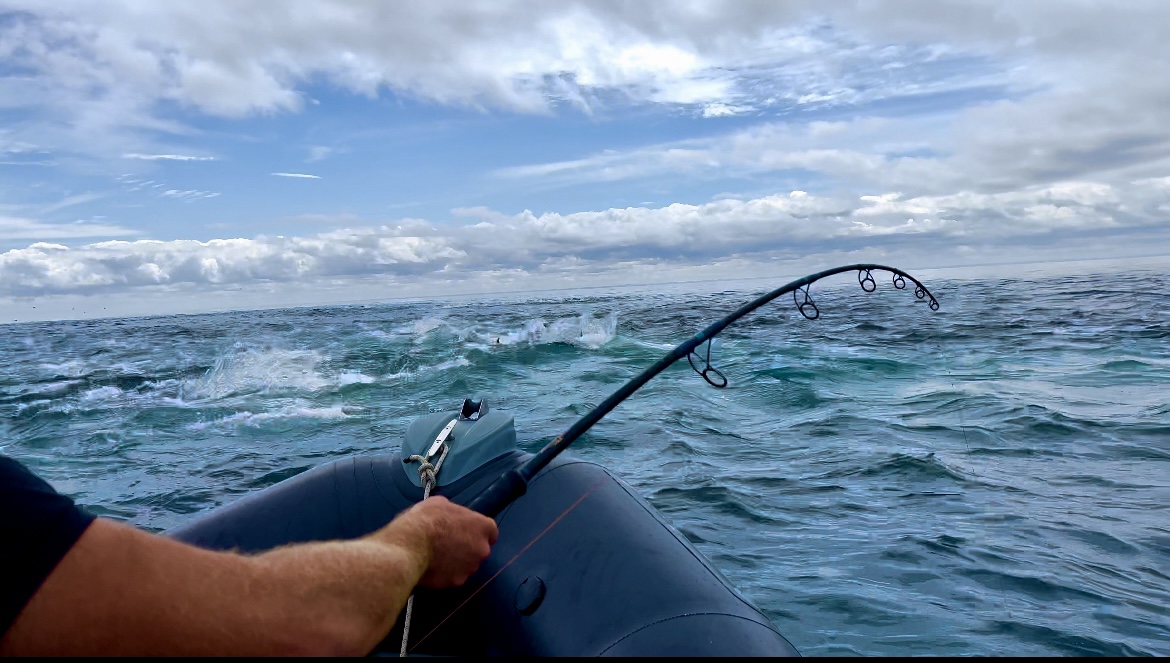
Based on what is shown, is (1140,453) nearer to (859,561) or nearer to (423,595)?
(859,561)

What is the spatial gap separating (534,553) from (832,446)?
5157 millimetres

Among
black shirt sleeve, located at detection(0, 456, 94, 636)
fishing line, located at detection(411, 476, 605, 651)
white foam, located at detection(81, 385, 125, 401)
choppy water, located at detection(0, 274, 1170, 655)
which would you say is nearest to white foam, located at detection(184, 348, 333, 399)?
choppy water, located at detection(0, 274, 1170, 655)

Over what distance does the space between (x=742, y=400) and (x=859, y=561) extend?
6124 mm

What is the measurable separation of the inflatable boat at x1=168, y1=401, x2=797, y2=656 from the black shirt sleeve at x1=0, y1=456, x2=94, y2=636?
63.9 inches

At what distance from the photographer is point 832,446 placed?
24.6 ft

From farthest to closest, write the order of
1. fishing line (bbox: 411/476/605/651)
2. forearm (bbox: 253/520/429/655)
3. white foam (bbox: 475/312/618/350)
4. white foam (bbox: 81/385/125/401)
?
white foam (bbox: 475/312/618/350) < white foam (bbox: 81/385/125/401) < fishing line (bbox: 411/476/605/651) < forearm (bbox: 253/520/429/655)

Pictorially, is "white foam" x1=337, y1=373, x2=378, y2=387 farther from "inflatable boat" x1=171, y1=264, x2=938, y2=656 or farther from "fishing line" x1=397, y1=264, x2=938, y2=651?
"fishing line" x1=397, y1=264, x2=938, y2=651

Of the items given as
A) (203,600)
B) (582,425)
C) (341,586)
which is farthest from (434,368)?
(203,600)

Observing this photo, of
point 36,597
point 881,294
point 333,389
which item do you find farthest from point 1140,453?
point 881,294

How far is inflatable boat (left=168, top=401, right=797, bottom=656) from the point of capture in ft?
8.18

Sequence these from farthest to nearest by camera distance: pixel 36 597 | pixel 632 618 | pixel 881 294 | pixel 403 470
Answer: pixel 881 294 → pixel 403 470 → pixel 632 618 → pixel 36 597

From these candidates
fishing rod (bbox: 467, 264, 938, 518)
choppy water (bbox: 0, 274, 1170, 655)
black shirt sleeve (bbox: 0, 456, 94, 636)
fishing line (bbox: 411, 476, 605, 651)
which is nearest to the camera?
black shirt sleeve (bbox: 0, 456, 94, 636)

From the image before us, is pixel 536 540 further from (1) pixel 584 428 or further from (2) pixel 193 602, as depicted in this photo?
(2) pixel 193 602

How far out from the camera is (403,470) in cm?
378
